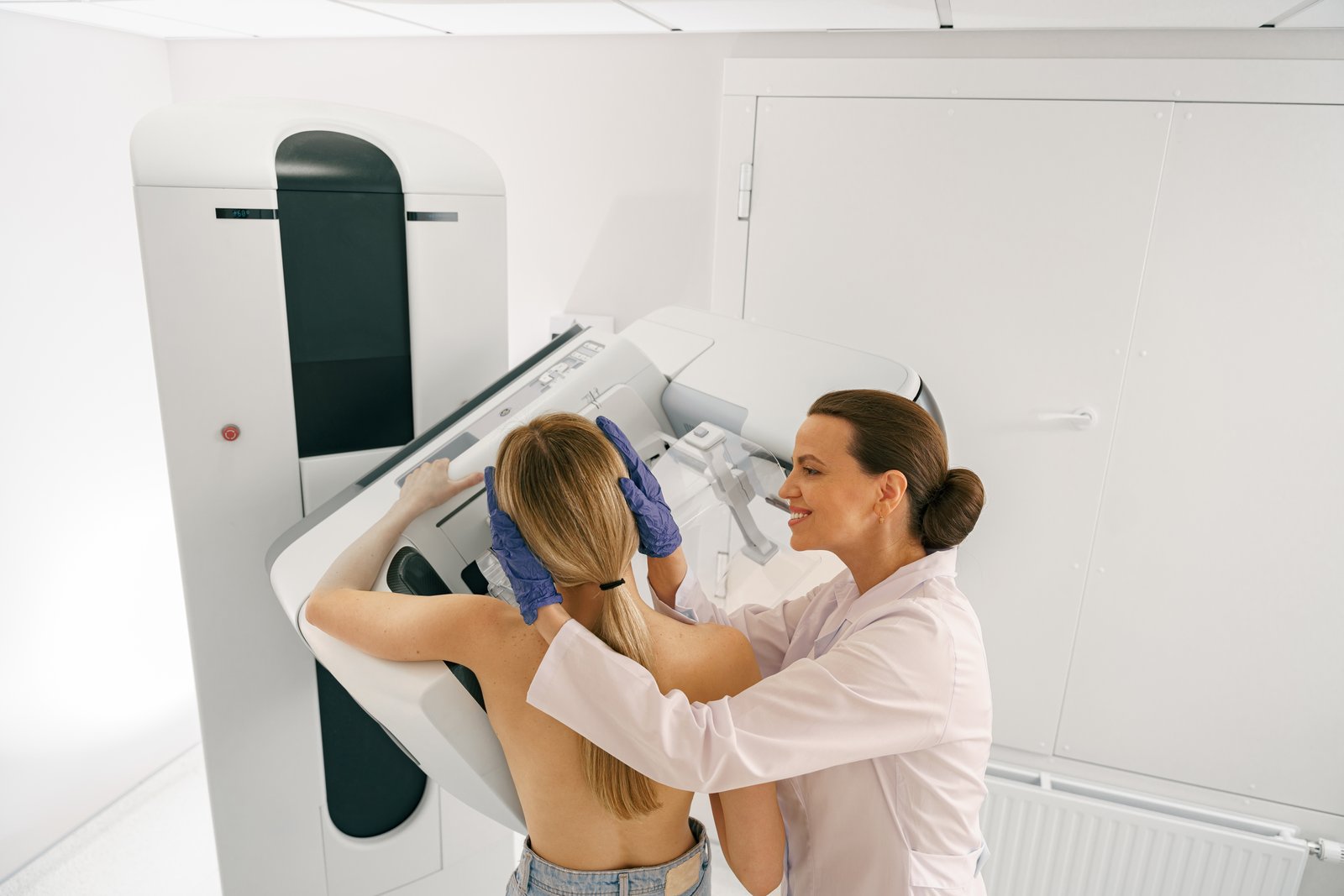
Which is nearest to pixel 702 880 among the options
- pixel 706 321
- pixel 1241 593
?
pixel 706 321

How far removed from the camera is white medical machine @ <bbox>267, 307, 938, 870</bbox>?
1104mm

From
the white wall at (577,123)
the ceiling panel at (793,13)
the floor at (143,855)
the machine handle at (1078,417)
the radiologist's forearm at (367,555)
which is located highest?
the ceiling panel at (793,13)

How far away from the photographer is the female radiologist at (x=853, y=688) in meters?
0.99

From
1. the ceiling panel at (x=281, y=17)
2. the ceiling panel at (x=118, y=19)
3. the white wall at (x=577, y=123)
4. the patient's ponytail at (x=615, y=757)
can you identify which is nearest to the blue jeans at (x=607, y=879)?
the patient's ponytail at (x=615, y=757)

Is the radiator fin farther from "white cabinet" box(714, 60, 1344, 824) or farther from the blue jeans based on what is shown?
the blue jeans

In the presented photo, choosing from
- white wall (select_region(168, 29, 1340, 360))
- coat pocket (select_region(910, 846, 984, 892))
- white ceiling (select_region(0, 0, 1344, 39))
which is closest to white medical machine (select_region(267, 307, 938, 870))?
coat pocket (select_region(910, 846, 984, 892))

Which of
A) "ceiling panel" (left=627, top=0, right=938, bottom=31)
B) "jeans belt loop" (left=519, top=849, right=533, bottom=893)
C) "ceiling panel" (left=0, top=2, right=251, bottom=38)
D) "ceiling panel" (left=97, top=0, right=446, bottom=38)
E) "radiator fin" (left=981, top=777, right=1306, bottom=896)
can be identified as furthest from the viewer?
"radiator fin" (left=981, top=777, right=1306, bottom=896)

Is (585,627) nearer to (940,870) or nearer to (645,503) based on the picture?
(645,503)

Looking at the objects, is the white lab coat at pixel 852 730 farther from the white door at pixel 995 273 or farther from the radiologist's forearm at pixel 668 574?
the white door at pixel 995 273

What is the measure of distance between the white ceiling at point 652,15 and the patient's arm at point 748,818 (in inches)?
42.1

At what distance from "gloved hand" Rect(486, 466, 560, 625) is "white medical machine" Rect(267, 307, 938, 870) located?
178mm

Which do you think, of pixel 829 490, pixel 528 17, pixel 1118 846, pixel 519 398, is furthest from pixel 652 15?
pixel 1118 846

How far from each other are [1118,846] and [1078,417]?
107 centimetres

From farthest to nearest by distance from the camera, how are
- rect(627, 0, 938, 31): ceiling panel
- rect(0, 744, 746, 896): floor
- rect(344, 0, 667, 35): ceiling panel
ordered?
rect(0, 744, 746, 896): floor < rect(344, 0, 667, 35): ceiling panel < rect(627, 0, 938, 31): ceiling panel
